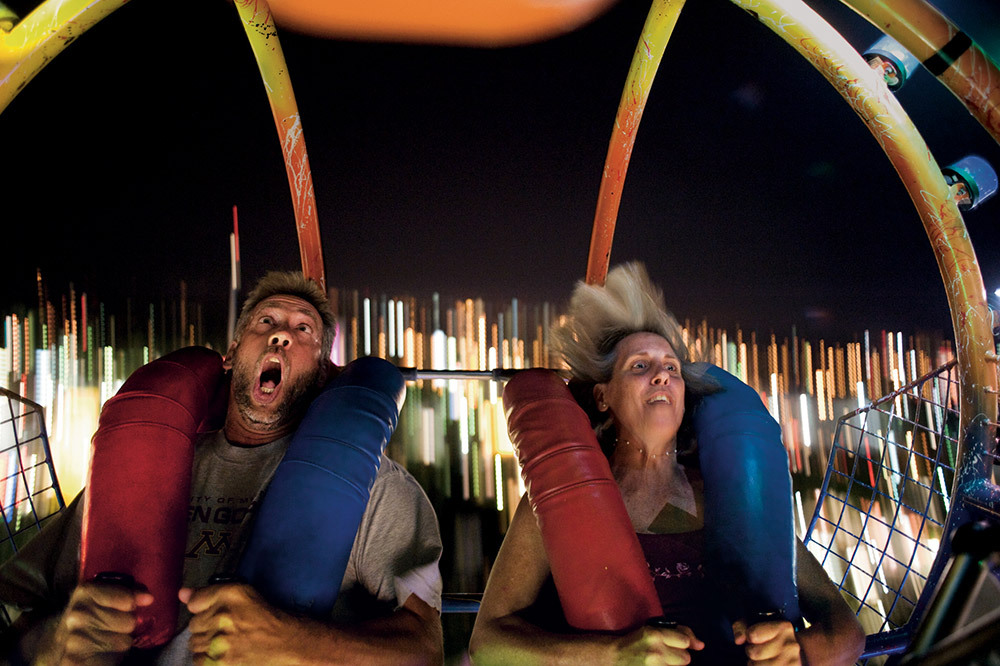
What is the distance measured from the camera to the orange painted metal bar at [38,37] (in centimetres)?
194

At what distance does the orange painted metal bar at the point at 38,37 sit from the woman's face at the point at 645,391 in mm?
2168

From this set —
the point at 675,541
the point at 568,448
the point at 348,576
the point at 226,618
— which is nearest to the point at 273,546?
the point at 226,618

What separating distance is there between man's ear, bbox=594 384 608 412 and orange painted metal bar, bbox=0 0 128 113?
216 cm

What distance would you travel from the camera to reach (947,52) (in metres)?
1.76

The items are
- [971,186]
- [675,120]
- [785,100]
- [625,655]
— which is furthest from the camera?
[675,120]

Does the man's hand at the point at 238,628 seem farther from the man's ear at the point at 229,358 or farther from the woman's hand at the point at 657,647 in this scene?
the man's ear at the point at 229,358

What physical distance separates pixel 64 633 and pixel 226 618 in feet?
1.42

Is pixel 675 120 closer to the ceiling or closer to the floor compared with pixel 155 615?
closer to the ceiling

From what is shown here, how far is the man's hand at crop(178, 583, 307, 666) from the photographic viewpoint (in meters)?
1.45

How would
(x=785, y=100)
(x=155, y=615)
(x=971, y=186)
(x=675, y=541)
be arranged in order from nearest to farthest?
(x=155, y=615) → (x=675, y=541) → (x=971, y=186) → (x=785, y=100)

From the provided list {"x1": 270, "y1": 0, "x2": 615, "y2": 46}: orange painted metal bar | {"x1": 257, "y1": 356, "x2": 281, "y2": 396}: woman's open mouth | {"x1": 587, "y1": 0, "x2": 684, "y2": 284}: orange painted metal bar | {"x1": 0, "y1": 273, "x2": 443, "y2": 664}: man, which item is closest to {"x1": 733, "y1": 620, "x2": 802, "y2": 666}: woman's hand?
{"x1": 0, "y1": 273, "x2": 443, "y2": 664}: man

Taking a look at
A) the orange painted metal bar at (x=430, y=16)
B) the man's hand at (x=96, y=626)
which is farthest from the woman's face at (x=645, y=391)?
the orange painted metal bar at (x=430, y=16)

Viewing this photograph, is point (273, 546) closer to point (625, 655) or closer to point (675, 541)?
point (625, 655)

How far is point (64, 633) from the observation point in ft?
4.95
